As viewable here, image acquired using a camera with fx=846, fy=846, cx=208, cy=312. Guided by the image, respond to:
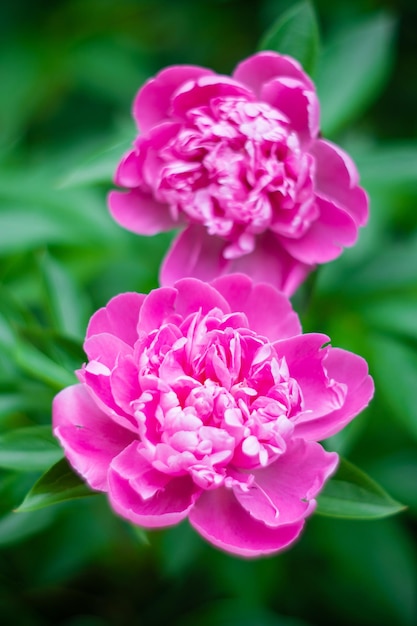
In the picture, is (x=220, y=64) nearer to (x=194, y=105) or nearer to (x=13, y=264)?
(x=13, y=264)

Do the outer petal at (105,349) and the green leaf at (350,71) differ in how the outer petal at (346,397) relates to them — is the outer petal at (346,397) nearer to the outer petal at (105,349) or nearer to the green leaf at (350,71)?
the outer petal at (105,349)

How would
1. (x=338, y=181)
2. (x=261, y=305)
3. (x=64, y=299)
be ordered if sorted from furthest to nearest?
(x=64, y=299)
(x=338, y=181)
(x=261, y=305)

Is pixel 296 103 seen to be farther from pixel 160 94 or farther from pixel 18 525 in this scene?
pixel 18 525

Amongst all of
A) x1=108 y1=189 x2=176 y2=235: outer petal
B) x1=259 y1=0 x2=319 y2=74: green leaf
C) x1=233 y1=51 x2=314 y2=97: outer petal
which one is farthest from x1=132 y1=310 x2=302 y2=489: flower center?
x1=259 y1=0 x2=319 y2=74: green leaf

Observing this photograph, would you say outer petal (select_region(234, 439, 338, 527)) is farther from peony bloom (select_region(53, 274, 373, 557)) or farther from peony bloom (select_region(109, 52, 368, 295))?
peony bloom (select_region(109, 52, 368, 295))

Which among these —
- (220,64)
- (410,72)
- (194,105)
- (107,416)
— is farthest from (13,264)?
(410,72)

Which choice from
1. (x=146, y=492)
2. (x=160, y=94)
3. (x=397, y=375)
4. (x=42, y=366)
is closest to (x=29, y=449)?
(x=42, y=366)

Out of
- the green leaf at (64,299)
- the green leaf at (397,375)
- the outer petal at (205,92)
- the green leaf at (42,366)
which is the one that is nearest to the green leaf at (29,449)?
the green leaf at (42,366)
